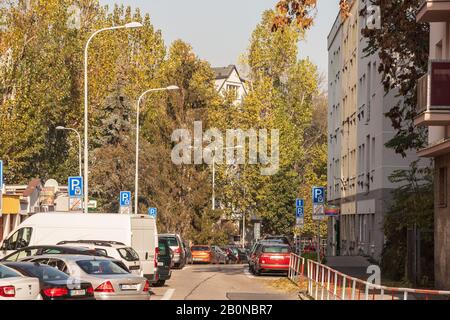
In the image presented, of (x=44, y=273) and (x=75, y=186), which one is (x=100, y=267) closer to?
(x=44, y=273)

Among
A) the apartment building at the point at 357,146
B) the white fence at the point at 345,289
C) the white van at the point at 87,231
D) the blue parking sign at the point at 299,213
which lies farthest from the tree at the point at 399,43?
the blue parking sign at the point at 299,213

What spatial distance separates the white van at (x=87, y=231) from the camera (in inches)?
1307

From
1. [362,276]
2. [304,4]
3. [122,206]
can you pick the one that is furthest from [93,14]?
[304,4]

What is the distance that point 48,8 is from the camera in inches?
2793

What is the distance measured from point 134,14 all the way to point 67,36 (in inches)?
688

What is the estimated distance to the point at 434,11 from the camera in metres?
29.7

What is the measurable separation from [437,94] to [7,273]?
49.5 ft

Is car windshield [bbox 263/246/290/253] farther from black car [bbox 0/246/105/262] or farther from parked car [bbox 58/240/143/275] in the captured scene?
black car [bbox 0/246/105/262]

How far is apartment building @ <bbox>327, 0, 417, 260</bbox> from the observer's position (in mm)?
51781

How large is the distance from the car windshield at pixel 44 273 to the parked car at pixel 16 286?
1283 millimetres

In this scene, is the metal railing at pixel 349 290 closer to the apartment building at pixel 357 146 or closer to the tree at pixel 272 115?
the apartment building at pixel 357 146

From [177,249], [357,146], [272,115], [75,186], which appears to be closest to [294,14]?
[75,186]
